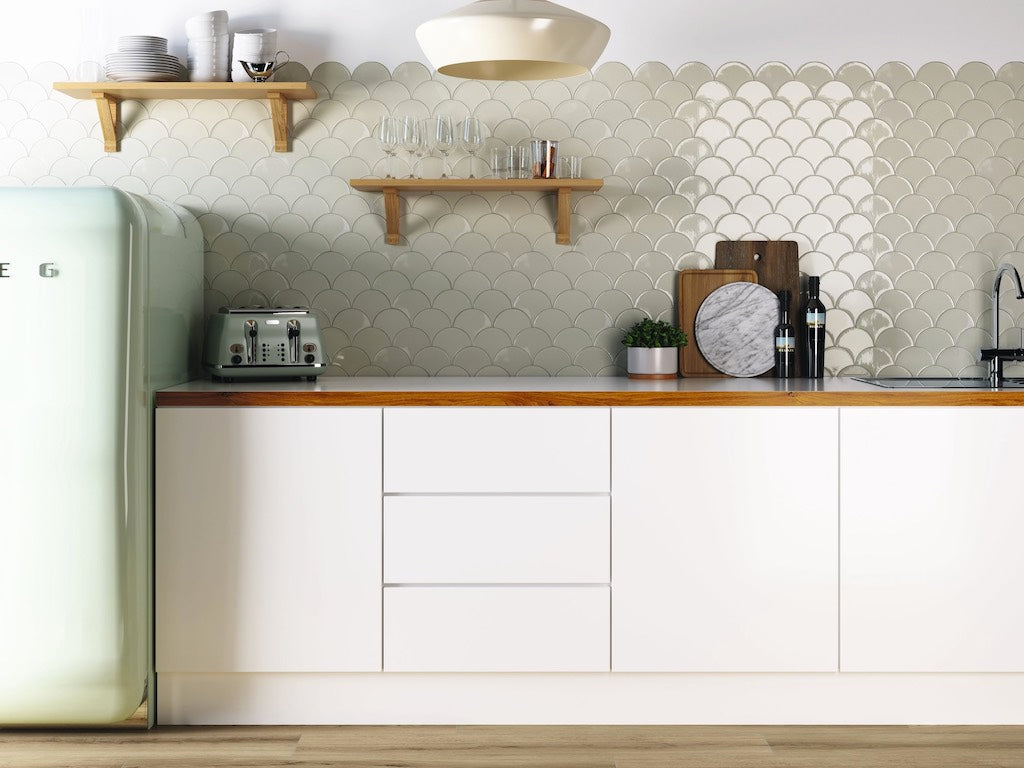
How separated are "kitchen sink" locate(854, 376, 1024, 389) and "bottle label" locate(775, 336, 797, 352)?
21 centimetres

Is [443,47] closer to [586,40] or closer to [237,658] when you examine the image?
[586,40]

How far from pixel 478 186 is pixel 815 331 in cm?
111

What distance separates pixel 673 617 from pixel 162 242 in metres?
1.63

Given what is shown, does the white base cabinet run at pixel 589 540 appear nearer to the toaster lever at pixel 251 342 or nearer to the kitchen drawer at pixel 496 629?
the kitchen drawer at pixel 496 629

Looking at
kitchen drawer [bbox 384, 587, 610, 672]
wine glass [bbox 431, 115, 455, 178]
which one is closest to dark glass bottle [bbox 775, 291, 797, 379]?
kitchen drawer [bbox 384, 587, 610, 672]

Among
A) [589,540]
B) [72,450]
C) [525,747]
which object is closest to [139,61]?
[72,450]

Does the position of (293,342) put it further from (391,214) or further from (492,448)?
(492,448)

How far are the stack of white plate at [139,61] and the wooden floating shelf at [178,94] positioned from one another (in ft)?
0.10

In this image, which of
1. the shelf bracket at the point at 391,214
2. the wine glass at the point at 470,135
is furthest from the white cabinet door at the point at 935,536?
the shelf bracket at the point at 391,214

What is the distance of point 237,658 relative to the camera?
8.34ft

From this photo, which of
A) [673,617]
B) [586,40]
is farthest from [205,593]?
[586,40]

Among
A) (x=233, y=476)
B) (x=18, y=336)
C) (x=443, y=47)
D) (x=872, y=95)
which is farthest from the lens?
(x=872, y=95)

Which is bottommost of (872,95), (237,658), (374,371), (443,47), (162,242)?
(237,658)

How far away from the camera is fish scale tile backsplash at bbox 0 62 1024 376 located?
10.1 ft
